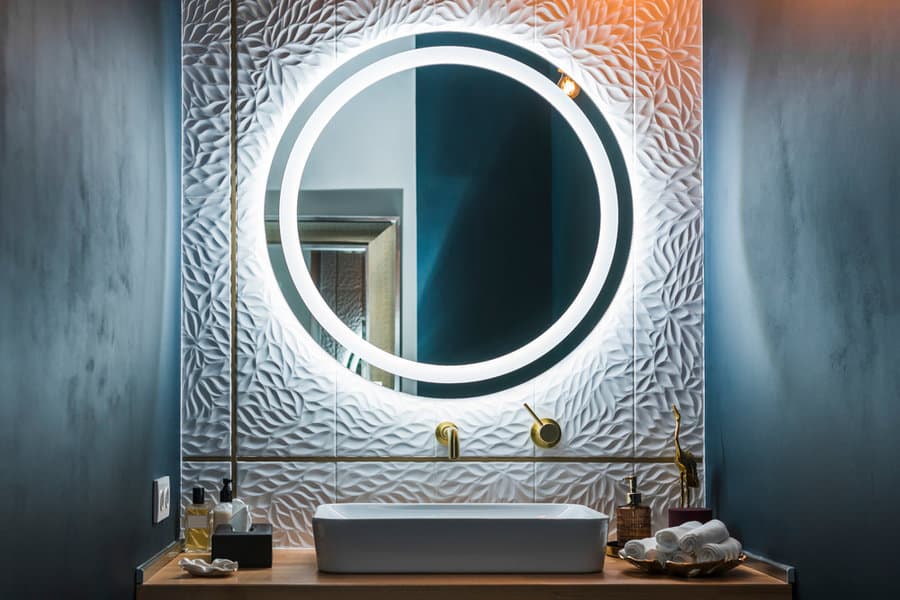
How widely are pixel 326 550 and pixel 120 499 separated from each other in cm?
42

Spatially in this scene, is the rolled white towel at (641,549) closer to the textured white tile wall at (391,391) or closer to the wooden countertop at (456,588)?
the wooden countertop at (456,588)

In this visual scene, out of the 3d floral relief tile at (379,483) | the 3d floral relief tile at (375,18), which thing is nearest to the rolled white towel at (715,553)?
the 3d floral relief tile at (379,483)

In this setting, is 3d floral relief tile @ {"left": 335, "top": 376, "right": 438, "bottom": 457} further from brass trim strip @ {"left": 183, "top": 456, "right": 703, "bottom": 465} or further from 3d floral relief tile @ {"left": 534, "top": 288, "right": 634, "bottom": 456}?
3d floral relief tile @ {"left": 534, "top": 288, "right": 634, "bottom": 456}

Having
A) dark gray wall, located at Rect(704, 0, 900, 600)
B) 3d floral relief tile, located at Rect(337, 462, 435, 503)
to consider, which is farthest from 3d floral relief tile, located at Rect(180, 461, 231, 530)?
dark gray wall, located at Rect(704, 0, 900, 600)

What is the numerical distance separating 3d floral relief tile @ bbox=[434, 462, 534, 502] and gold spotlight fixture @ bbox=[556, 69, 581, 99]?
3.07 ft

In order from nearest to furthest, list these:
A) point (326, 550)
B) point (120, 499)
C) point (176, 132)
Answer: point (120, 499) → point (326, 550) → point (176, 132)

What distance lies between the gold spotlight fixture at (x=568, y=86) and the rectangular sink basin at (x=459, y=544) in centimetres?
107

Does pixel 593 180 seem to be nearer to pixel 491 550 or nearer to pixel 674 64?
pixel 674 64

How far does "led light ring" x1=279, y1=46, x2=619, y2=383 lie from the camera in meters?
2.40

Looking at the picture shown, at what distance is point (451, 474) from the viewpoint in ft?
7.88

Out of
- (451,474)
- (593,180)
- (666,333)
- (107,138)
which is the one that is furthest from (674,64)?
(107,138)

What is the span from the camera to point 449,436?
2.34 meters

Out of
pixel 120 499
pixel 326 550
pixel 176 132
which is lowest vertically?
pixel 326 550

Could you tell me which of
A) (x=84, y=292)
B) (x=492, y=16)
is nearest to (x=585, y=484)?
(x=492, y=16)
